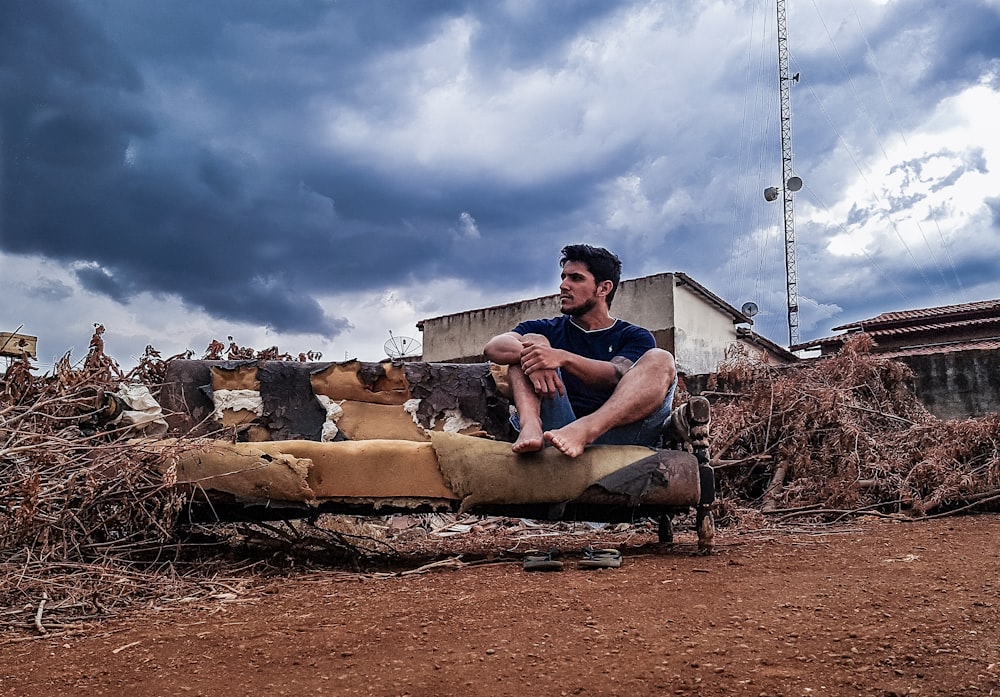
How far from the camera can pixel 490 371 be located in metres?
4.77

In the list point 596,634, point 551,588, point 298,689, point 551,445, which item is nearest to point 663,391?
point 551,445

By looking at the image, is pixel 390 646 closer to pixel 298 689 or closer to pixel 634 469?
pixel 298 689

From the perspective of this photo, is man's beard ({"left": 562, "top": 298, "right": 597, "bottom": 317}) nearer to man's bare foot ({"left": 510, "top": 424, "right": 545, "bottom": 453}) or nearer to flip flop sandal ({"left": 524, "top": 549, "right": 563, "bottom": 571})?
man's bare foot ({"left": 510, "top": 424, "right": 545, "bottom": 453})

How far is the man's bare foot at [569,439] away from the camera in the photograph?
119 inches

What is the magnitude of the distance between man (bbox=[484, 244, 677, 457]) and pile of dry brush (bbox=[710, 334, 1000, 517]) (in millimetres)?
1716

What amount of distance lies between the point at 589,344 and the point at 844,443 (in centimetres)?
314

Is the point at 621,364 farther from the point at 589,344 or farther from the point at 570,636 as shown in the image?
the point at 570,636

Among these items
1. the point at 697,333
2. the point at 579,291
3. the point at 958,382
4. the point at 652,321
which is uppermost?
the point at 652,321

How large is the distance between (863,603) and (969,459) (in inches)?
150

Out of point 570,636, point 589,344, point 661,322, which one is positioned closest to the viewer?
point 570,636

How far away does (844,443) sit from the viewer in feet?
18.5

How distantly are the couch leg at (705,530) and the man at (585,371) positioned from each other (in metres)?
0.39

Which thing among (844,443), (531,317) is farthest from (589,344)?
(531,317)

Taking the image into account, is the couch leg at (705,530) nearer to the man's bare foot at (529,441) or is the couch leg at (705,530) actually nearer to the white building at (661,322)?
the man's bare foot at (529,441)
